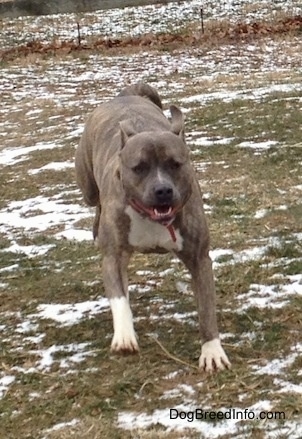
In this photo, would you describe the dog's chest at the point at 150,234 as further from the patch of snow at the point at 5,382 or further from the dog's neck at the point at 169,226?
the patch of snow at the point at 5,382

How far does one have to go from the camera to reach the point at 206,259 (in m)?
4.27

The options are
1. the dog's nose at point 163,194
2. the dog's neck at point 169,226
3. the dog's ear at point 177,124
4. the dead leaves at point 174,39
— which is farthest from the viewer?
the dead leaves at point 174,39

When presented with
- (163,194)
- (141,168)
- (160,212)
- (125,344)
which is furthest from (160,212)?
(125,344)

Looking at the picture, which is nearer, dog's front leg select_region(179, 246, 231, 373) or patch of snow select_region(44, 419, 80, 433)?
patch of snow select_region(44, 419, 80, 433)

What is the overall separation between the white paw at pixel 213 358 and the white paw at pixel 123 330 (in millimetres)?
357

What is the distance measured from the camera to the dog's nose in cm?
390

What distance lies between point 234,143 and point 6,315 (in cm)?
407

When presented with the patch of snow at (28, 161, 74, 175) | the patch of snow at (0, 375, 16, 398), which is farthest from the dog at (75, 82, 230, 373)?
the patch of snow at (28, 161, 74, 175)

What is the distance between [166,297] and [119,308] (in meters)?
0.83

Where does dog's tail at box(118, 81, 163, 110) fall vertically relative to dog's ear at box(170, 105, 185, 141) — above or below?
below

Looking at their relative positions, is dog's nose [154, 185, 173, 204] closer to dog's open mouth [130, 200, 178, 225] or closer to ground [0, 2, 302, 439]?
dog's open mouth [130, 200, 178, 225]

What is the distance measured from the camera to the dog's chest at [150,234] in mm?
4234

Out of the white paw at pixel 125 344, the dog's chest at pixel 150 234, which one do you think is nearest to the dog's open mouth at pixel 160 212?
the dog's chest at pixel 150 234

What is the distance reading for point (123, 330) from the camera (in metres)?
4.18
